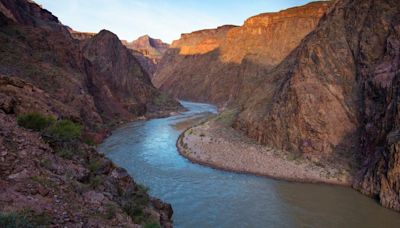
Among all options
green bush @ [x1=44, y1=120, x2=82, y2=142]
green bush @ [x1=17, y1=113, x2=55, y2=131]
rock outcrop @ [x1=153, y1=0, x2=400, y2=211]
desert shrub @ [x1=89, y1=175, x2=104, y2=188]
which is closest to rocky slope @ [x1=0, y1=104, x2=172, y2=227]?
desert shrub @ [x1=89, y1=175, x2=104, y2=188]

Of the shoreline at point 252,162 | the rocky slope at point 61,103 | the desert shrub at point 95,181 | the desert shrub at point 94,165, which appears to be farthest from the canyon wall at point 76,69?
the desert shrub at point 95,181

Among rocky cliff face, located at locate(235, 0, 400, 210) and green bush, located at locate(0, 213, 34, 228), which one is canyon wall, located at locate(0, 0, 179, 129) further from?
green bush, located at locate(0, 213, 34, 228)

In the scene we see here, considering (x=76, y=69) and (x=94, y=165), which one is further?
(x=76, y=69)

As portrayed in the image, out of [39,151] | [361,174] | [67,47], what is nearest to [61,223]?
[39,151]

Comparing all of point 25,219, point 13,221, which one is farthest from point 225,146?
point 13,221

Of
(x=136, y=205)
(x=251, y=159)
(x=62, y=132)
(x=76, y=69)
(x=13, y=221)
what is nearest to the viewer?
(x=13, y=221)

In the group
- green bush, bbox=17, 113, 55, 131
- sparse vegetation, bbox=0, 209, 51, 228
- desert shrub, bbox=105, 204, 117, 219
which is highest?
green bush, bbox=17, 113, 55, 131

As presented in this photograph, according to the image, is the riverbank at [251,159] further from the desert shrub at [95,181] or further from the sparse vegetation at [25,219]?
the sparse vegetation at [25,219]

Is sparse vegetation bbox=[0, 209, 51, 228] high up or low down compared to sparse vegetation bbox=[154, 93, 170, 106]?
up

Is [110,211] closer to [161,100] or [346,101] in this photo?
[346,101]
